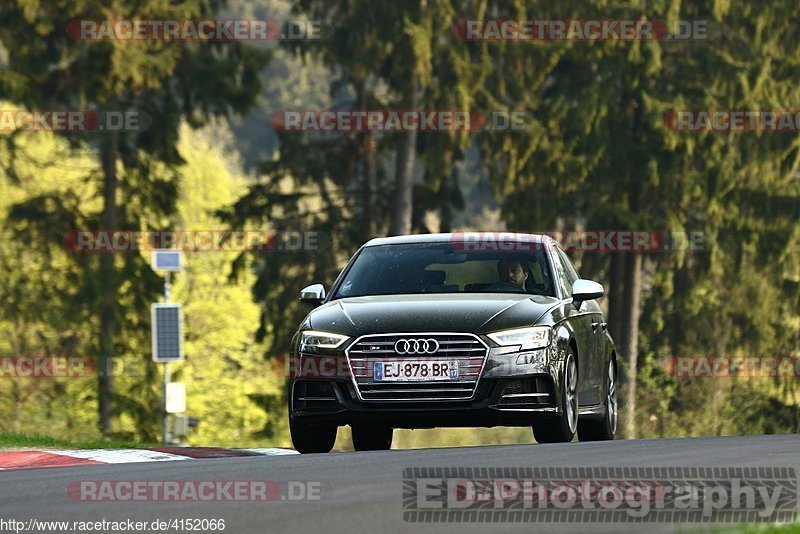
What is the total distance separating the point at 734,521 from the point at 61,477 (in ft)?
14.1

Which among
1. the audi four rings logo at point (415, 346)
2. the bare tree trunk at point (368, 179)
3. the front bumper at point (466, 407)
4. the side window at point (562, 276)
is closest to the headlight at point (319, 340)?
the front bumper at point (466, 407)

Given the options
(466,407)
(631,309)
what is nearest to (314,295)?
(466,407)

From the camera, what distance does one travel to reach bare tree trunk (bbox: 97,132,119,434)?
35.6 metres

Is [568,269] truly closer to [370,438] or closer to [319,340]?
[370,438]

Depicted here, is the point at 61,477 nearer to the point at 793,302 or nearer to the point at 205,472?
the point at 205,472

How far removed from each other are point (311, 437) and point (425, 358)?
4.59 ft

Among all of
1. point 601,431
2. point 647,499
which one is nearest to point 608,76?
point 601,431

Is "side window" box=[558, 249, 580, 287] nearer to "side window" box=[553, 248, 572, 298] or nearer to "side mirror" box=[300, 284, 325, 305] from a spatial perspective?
"side window" box=[553, 248, 572, 298]

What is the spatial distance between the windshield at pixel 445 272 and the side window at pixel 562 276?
0.16m

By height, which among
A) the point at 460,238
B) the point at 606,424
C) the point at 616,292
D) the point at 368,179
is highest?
the point at 460,238

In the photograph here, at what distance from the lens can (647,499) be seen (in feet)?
29.4

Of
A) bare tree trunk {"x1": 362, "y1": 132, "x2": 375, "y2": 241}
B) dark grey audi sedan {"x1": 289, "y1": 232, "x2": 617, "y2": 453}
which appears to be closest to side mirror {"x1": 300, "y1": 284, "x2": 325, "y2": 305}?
dark grey audi sedan {"x1": 289, "y1": 232, "x2": 617, "y2": 453}

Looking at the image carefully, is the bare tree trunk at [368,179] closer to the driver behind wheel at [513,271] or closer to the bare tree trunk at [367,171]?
the bare tree trunk at [367,171]

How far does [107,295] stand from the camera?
3559 cm
